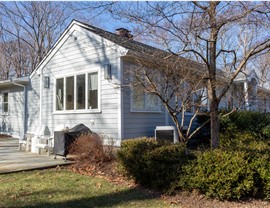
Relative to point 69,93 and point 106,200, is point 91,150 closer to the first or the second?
point 106,200

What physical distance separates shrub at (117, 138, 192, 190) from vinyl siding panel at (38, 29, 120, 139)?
3.11 metres

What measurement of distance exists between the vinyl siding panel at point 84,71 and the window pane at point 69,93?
23 centimetres

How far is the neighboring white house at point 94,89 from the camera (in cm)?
899

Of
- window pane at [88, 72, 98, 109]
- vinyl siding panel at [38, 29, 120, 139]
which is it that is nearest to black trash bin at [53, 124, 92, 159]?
vinyl siding panel at [38, 29, 120, 139]

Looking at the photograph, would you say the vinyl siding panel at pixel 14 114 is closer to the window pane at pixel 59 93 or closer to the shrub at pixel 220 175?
the window pane at pixel 59 93

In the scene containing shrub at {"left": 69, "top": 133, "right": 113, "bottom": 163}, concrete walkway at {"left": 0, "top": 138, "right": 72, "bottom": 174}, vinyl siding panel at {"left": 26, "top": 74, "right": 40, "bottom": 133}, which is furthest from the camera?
vinyl siding panel at {"left": 26, "top": 74, "right": 40, "bottom": 133}

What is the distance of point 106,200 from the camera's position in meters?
4.54

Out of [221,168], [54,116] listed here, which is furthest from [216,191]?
[54,116]

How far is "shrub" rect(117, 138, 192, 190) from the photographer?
498cm

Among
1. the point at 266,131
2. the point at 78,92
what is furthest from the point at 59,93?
the point at 266,131

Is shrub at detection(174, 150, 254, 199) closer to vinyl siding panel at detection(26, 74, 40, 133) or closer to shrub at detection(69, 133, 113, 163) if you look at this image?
shrub at detection(69, 133, 113, 163)

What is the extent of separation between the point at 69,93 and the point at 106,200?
680cm

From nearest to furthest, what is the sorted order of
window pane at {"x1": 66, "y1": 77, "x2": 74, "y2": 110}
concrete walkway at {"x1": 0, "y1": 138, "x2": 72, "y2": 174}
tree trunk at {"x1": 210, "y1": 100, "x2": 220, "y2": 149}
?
1. tree trunk at {"x1": 210, "y1": 100, "x2": 220, "y2": 149}
2. concrete walkway at {"x1": 0, "y1": 138, "x2": 72, "y2": 174}
3. window pane at {"x1": 66, "y1": 77, "x2": 74, "y2": 110}

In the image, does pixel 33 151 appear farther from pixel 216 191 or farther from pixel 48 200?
pixel 216 191
